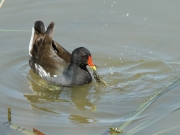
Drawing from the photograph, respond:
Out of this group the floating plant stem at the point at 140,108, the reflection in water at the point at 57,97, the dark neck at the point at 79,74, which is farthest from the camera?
the dark neck at the point at 79,74

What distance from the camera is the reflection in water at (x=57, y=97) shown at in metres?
6.04

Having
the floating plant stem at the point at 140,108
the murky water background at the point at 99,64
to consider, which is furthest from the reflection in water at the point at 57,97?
the floating plant stem at the point at 140,108

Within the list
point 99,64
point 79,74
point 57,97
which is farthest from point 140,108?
point 99,64

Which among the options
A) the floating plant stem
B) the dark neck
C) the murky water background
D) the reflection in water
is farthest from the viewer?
the dark neck

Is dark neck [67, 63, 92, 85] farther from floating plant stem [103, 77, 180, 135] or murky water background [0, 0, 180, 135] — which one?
floating plant stem [103, 77, 180, 135]

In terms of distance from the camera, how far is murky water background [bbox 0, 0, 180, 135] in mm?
5627

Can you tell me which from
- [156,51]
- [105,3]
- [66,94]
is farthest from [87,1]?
[66,94]

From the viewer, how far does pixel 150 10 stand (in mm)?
8406

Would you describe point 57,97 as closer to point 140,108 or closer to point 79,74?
point 79,74

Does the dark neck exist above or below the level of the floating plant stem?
above

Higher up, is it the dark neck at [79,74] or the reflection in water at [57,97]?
the dark neck at [79,74]

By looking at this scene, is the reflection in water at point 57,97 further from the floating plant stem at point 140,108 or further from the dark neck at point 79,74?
the floating plant stem at point 140,108

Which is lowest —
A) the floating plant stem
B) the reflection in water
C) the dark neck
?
the floating plant stem

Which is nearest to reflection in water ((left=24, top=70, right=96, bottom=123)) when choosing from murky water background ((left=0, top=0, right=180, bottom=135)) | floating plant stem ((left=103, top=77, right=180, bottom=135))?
murky water background ((left=0, top=0, right=180, bottom=135))
